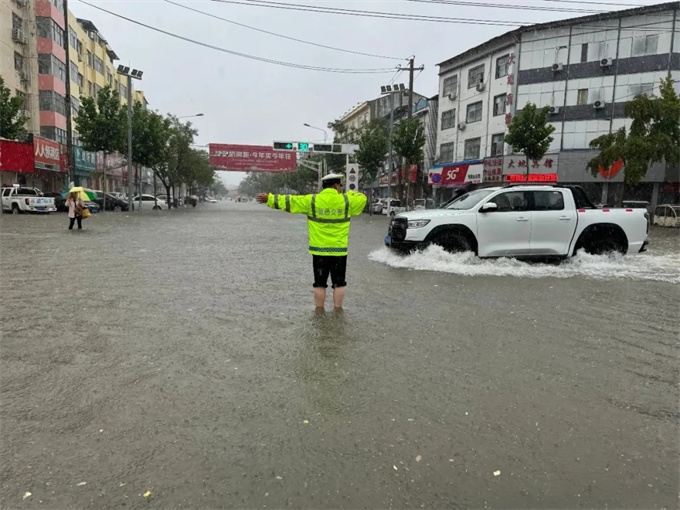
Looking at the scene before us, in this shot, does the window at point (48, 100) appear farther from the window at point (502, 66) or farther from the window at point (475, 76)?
the window at point (502, 66)

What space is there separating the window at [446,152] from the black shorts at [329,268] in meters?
36.5

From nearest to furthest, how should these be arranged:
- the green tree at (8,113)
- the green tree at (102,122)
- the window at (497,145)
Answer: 1. the green tree at (8,113)
2. the green tree at (102,122)
3. the window at (497,145)

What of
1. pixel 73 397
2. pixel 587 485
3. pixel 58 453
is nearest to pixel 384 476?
pixel 587 485

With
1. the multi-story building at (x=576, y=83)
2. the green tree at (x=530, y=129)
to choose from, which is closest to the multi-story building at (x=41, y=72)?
the multi-story building at (x=576, y=83)

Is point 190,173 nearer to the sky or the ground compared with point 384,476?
nearer to the sky

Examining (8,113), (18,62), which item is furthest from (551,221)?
(18,62)

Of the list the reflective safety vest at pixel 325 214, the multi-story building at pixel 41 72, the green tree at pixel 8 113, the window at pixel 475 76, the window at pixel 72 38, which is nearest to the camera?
the reflective safety vest at pixel 325 214

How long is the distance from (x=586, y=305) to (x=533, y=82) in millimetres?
30081

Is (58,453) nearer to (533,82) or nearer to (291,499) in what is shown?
(291,499)

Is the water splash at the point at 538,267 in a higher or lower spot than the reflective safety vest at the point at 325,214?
lower

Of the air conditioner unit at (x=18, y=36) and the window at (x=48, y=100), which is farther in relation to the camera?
the window at (x=48, y=100)

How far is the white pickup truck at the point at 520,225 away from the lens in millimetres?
9445

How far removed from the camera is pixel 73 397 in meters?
3.59

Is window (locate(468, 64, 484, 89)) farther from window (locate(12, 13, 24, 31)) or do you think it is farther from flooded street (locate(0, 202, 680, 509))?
flooded street (locate(0, 202, 680, 509))
